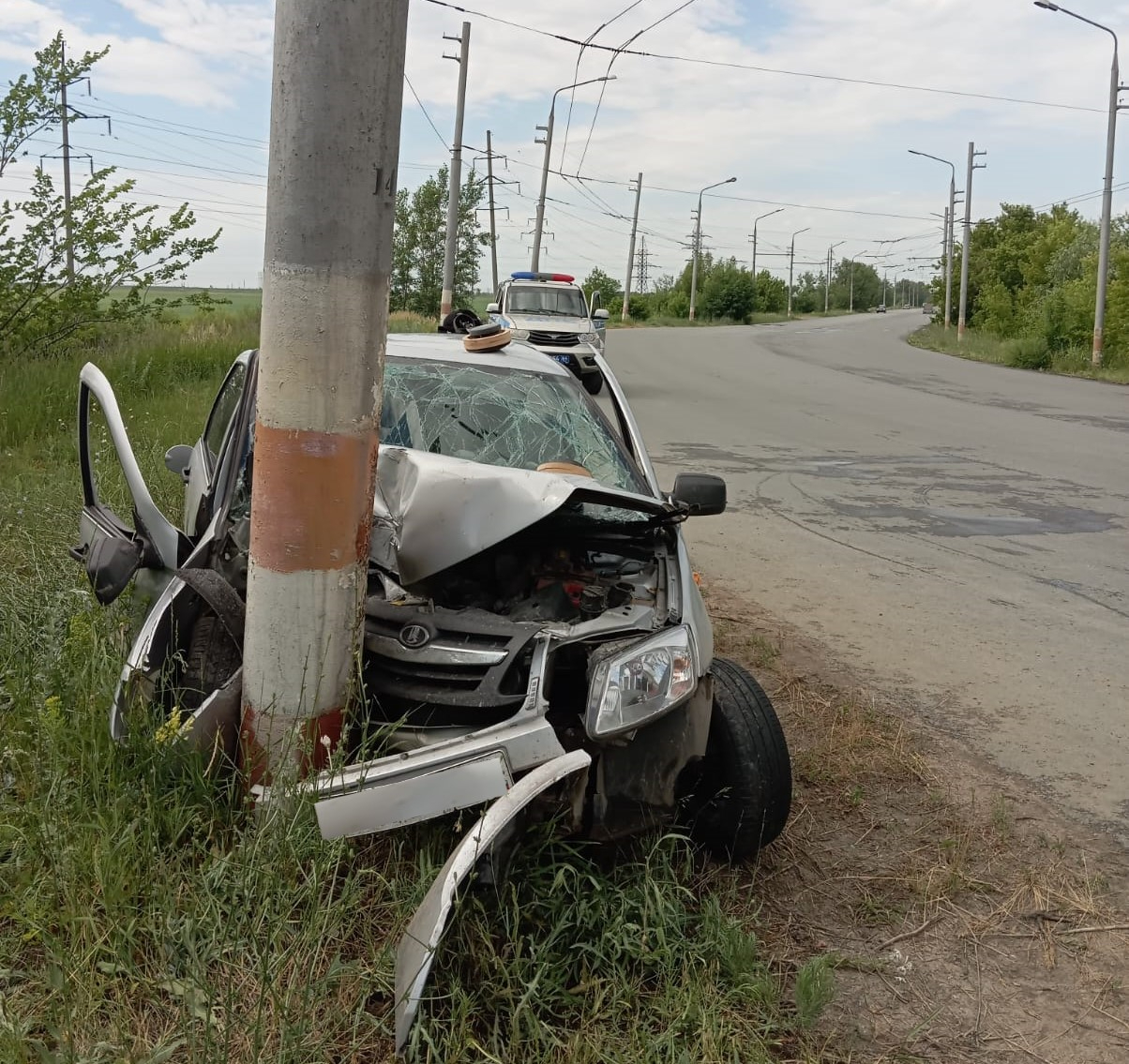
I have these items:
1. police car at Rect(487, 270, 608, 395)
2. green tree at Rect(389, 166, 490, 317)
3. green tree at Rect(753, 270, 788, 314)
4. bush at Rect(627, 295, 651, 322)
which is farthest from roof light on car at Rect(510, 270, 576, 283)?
green tree at Rect(753, 270, 788, 314)

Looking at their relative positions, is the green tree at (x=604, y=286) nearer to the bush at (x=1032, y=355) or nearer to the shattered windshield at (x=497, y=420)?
the bush at (x=1032, y=355)

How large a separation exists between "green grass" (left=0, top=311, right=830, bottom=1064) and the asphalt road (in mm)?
1986

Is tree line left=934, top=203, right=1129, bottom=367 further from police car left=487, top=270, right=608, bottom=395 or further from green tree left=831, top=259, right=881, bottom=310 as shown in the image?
green tree left=831, top=259, right=881, bottom=310

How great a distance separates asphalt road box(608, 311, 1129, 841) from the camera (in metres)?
4.86

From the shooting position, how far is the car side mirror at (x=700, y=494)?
13.1 feet

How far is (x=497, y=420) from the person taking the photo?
15.1ft

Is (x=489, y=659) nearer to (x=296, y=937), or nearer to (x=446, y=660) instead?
(x=446, y=660)

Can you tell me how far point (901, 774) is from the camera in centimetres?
418

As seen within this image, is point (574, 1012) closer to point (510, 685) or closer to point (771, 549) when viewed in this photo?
point (510, 685)

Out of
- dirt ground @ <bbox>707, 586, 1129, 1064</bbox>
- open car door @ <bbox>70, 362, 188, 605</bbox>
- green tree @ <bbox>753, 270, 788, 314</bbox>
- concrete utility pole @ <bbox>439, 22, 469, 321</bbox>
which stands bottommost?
dirt ground @ <bbox>707, 586, 1129, 1064</bbox>

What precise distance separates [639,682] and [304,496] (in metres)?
1.04

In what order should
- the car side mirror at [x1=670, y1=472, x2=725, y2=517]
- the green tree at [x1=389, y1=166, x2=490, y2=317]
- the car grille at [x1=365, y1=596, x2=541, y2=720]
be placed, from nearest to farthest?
the car grille at [x1=365, y1=596, x2=541, y2=720], the car side mirror at [x1=670, y1=472, x2=725, y2=517], the green tree at [x1=389, y1=166, x2=490, y2=317]

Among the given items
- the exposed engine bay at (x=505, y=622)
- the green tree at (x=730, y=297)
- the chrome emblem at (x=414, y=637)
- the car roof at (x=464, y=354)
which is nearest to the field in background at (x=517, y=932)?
the exposed engine bay at (x=505, y=622)

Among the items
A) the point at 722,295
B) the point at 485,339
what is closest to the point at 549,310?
the point at 485,339
